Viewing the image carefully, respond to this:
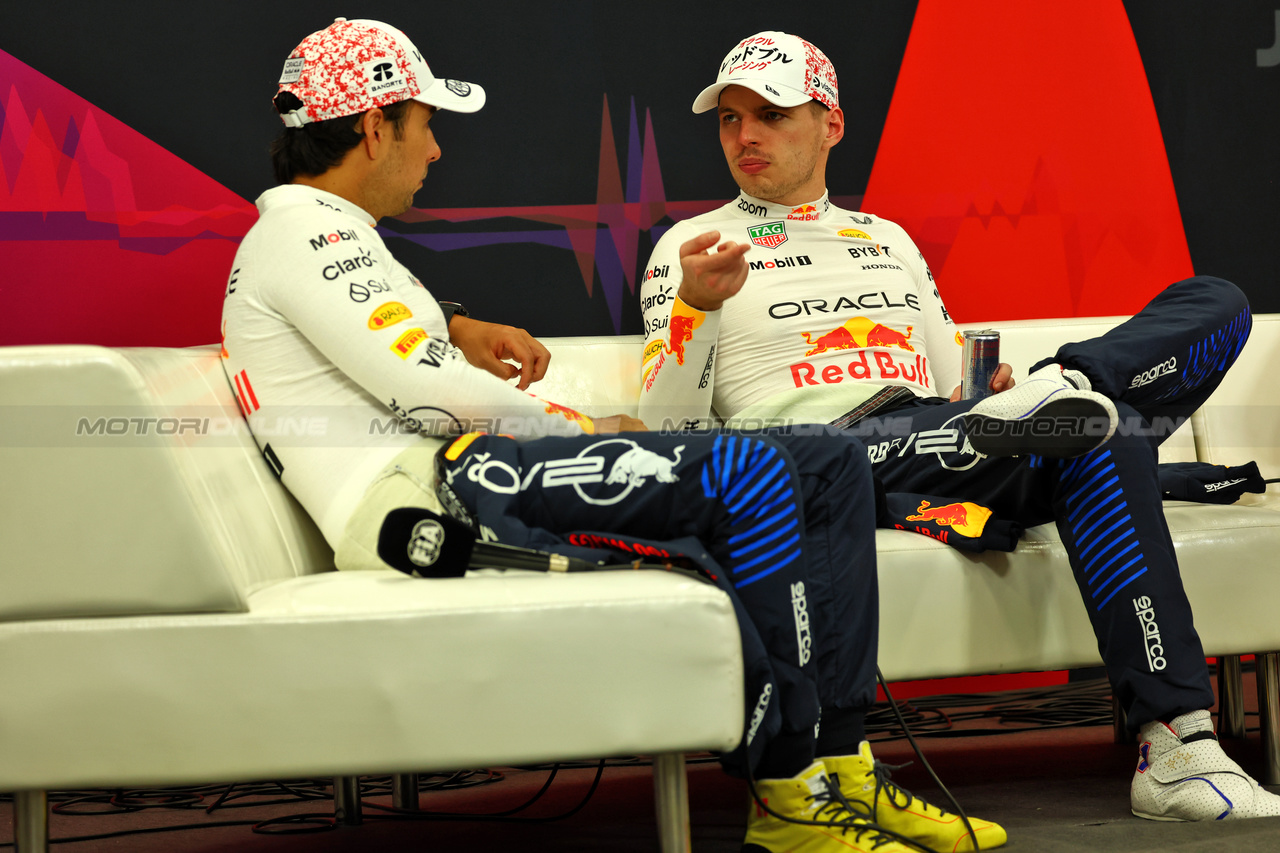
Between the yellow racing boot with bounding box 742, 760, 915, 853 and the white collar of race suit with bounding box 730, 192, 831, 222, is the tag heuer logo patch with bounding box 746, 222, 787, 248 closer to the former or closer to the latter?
the white collar of race suit with bounding box 730, 192, 831, 222

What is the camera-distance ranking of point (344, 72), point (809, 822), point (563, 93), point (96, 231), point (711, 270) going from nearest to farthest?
point (809, 822), point (344, 72), point (711, 270), point (96, 231), point (563, 93)

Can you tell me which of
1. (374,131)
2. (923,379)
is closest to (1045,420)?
(923,379)

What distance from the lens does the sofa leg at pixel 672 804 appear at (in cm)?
124

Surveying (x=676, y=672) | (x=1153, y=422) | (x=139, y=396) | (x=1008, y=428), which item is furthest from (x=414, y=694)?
(x=1153, y=422)

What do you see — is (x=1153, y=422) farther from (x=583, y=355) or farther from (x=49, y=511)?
(x=49, y=511)

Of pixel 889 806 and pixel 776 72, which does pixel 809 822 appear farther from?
pixel 776 72

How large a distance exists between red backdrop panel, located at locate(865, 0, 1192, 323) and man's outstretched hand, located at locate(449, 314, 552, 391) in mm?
1245

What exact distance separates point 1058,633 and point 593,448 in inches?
33.0

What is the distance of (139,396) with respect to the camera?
116 centimetres

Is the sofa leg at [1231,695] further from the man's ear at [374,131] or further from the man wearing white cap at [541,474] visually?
the man's ear at [374,131]

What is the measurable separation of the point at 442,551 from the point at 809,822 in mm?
545

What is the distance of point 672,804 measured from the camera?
1.24m

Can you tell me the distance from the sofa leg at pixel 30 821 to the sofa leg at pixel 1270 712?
1758mm

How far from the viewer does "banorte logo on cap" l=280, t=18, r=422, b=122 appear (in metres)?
1.58
